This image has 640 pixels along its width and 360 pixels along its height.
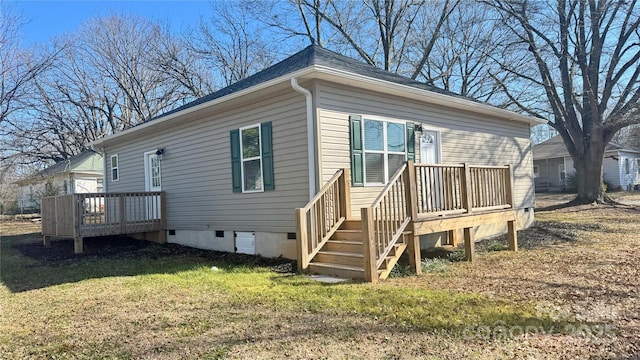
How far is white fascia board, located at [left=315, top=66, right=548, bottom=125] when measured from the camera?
6.84m

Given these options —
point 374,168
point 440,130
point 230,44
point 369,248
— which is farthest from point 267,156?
point 230,44

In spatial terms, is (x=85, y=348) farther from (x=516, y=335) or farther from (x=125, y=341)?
(x=516, y=335)

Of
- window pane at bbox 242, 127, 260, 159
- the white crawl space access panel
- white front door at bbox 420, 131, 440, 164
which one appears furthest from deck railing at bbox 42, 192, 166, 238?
white front door at bbox 420, 131, 440, 164

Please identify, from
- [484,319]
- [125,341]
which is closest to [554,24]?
[484,319]

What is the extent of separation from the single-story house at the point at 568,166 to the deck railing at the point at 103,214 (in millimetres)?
25711

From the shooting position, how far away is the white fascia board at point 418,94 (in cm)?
684

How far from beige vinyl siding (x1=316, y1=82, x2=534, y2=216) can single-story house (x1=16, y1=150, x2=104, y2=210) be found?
807 inches

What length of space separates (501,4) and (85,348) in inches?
637

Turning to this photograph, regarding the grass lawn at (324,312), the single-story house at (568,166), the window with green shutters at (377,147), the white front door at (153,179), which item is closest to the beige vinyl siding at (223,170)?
the white front door at (153,179)

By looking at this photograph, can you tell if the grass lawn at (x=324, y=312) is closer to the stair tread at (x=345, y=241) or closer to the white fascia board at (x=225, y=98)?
the stair tread at (x=345, y=241)

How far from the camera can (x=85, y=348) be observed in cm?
348

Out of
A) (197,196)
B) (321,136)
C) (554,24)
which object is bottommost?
(197,196)

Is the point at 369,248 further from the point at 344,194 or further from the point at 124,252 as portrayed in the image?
the point at 124,252

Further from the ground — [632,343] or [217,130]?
[217,130]
